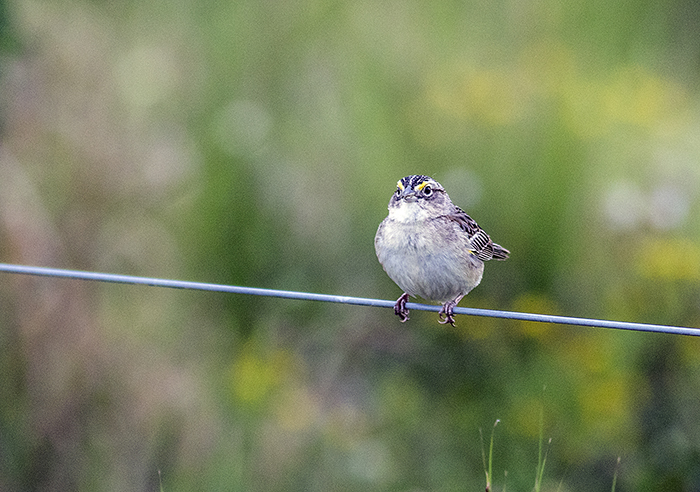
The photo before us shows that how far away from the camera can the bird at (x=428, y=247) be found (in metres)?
3.88

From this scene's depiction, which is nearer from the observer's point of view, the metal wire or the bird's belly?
the metal wire

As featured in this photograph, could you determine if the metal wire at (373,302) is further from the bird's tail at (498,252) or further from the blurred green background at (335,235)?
the blurred green background at (335,235)

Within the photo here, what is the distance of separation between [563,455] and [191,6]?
147 inches

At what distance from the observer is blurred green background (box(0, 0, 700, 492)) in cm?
459

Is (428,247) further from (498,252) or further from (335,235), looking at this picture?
(335,235)

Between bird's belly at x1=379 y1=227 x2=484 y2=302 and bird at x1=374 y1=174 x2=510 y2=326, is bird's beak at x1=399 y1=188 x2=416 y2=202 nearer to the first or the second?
bird at x1=374 y1=174 x2=510 y2=326

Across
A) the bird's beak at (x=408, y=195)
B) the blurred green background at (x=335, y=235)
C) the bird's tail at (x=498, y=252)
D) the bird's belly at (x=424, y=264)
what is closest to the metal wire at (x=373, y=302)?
the bird's belly at (x=424, y=264)

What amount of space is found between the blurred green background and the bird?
0.89 metres

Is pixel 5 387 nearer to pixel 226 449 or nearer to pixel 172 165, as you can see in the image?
pixel 226 449

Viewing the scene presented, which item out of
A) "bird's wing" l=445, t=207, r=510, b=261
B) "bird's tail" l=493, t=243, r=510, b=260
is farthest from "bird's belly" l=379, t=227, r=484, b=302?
"bird's tail" l=493, t=243, r=510, b=260

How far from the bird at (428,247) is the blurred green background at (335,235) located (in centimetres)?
89

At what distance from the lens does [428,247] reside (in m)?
3.91

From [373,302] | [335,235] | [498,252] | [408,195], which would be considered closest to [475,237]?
[498,252]

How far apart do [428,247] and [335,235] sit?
153cm
